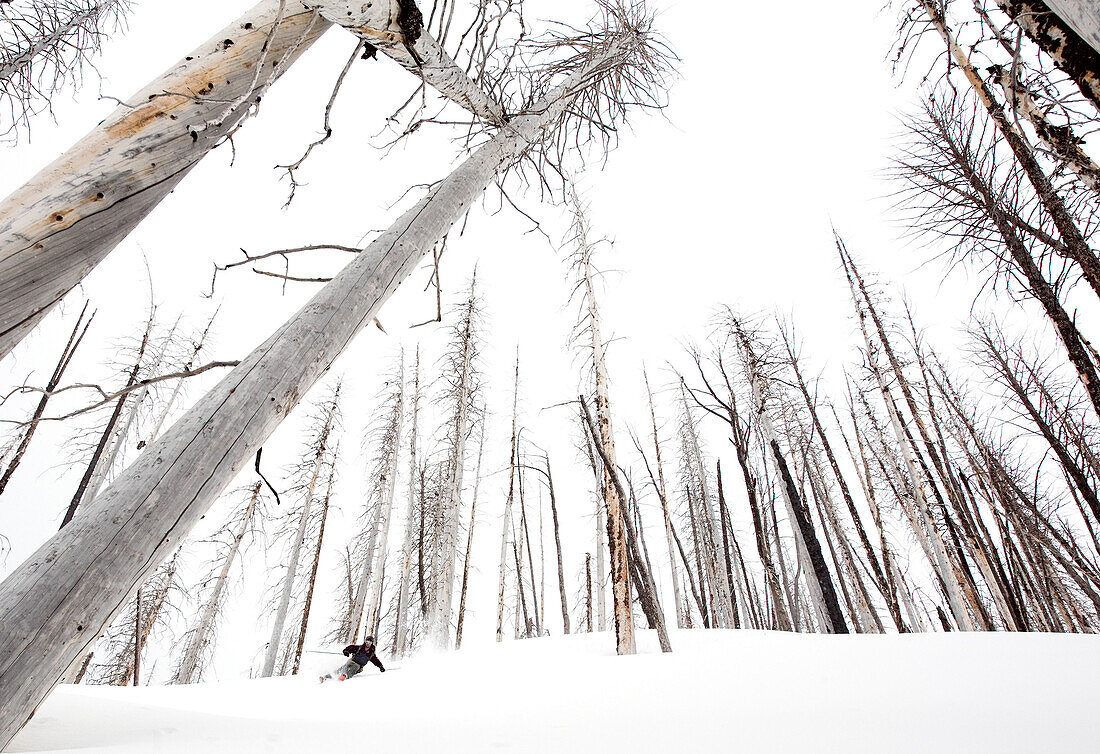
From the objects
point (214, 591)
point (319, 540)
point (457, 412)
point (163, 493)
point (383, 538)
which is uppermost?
point (457, 412)

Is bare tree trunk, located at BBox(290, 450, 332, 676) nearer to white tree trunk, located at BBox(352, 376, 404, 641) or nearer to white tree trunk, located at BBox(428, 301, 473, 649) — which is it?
white tree trunk, located at BBox(352, 376, 404, 641)

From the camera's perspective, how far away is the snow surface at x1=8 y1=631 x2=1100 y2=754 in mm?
1893

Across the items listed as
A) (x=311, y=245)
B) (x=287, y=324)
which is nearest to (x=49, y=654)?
(x=287, y=324)

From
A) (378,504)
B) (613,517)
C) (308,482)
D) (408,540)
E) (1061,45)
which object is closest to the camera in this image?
(1061,45)

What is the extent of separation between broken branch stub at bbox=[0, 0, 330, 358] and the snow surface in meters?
1.70

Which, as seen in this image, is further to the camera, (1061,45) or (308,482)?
(308,482)

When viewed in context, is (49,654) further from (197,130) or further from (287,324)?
(197,130)

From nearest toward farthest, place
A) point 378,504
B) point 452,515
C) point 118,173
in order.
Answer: point 118,173 → point 452,515 → point 378,504

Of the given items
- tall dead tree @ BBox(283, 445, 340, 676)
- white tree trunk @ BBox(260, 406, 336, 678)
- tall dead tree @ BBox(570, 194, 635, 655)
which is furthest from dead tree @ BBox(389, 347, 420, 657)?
tall dead tree @ BBox(570, 194, 635, 655)

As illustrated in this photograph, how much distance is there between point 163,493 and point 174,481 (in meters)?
0.04

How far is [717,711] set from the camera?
245 centimetres

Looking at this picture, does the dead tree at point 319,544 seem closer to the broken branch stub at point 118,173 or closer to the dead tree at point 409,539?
the dead tree at point 409,539

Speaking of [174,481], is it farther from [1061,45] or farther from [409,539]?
[409,539]

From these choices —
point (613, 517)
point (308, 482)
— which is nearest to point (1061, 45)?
point (613, 517)
